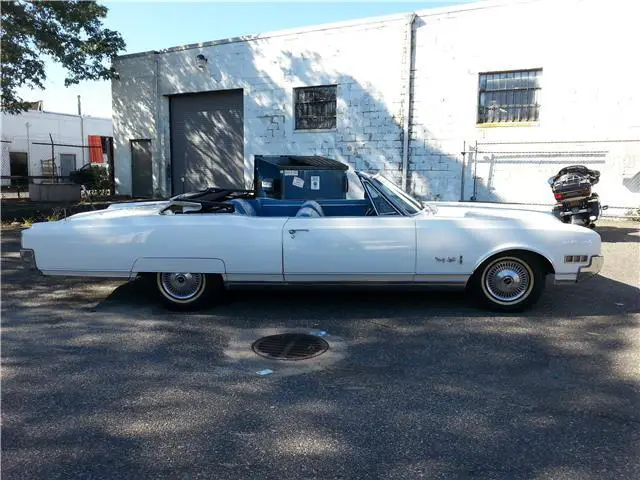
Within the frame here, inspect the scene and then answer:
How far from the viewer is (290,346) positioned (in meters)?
4.33

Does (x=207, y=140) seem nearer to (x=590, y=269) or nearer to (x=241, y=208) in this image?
(x=241, y=208)

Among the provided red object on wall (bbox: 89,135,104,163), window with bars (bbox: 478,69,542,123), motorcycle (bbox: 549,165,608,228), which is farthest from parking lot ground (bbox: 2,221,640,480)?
red object on wall (bbox: 89,135,104,163)

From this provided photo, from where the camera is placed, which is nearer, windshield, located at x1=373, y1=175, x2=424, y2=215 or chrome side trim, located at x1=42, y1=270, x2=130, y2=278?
chrome side trim, located at x1=42, y1=270, x2=130, y2=278

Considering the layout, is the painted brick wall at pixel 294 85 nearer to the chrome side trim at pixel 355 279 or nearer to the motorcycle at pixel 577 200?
the motorcycle at pixel 577 200

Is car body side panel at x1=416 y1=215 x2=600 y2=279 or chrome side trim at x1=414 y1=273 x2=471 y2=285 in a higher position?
car body side panel at x1=416 y1=215 x2=600 y2=279

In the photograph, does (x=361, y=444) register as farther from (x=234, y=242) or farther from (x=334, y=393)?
(x=234, y=242)

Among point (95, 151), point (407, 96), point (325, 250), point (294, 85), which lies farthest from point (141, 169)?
point (325, 250)

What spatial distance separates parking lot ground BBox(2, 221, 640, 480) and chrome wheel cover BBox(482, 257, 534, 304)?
0.22 metres

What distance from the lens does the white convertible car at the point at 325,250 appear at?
4895mm

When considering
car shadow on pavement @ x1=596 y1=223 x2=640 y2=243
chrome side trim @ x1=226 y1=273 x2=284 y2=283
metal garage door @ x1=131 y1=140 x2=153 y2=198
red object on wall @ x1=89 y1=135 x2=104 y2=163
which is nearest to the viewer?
chrome side trim @ x1=226 y1=273 x2=284 y2=283

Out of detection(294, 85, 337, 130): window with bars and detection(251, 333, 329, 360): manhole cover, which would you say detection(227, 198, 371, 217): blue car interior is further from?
detection(294, 85, 337, 130): window with bars

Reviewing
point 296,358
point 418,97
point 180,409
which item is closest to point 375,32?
point 418,97

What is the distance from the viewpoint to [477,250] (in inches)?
193

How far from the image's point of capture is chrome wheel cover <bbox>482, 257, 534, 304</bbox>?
5.05 metres
